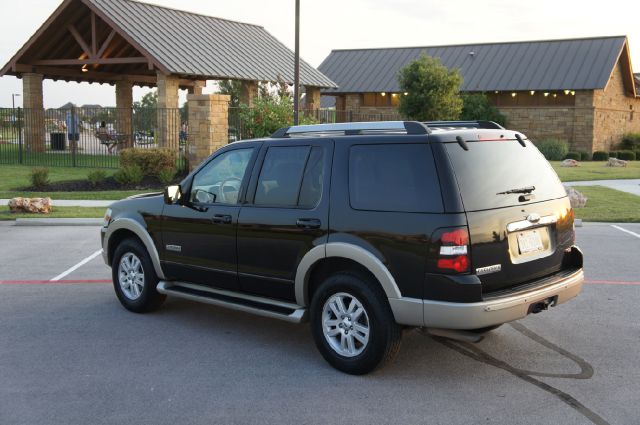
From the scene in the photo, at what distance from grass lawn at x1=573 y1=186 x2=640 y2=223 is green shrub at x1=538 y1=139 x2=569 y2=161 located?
1771 cm

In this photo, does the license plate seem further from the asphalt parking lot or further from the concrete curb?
the concrete curb

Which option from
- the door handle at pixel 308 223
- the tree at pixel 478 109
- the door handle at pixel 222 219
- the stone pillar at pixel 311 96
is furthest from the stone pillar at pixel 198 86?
the door handle at pixel 308 223

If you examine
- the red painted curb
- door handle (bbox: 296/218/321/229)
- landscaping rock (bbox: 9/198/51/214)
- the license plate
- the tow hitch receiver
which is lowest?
the red painted curb

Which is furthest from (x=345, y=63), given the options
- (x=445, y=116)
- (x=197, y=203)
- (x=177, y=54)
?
(x=197, y=203)

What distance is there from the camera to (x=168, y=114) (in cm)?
2583

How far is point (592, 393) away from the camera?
5098mm

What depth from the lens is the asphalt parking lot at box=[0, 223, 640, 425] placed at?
15.6ft

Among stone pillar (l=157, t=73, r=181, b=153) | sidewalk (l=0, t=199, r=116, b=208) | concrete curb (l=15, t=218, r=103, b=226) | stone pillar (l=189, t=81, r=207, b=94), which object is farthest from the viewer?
stone pillar (l=189, t=81, r=207, b=94)

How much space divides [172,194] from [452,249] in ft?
10.1

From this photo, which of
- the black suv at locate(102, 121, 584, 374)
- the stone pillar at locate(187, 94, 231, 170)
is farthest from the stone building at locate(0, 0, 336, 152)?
the black suv at locate(102, 121, 584, 374)

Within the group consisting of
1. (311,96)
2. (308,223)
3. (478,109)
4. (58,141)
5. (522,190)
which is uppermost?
(311,96)

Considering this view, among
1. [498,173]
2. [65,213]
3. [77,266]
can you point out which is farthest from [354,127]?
[65,213]

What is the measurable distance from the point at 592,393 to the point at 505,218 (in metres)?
1.36

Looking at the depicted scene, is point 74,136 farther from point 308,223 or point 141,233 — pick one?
point 308,223
